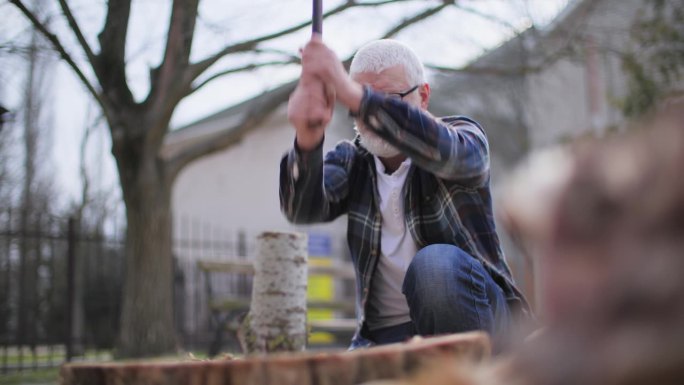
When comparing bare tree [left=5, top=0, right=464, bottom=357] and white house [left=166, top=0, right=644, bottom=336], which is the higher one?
white house [left=166, top=0, right=644, bottom=336]

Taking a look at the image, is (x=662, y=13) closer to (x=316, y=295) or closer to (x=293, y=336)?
(x=316, y=295)

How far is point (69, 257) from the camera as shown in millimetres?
8773

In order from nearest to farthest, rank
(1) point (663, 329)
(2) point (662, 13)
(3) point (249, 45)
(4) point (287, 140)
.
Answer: (1) point (663, 329) → (3) point (249, 45) → (2) point (662, 13) → (4) point (287, 140)

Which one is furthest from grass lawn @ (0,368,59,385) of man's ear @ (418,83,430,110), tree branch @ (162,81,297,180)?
man's ear @ (418,83,430,110)

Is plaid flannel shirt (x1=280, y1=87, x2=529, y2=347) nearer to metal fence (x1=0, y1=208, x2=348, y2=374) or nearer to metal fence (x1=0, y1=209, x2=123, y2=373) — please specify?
metal fence (x1=0, y1=208, x2=348, y2=374)

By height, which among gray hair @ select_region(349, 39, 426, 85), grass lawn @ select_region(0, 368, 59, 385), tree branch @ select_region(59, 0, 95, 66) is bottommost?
grass lawn @ select_region(0, 368, 59, 385)

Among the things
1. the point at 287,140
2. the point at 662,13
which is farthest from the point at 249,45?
the point at 287,140

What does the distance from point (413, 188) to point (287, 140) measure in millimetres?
21668

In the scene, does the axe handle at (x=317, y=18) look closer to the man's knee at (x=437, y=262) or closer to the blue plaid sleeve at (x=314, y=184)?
the blue plaid sleeve at (x=314, y=184)

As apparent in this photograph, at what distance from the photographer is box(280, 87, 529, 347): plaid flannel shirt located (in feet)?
5.57

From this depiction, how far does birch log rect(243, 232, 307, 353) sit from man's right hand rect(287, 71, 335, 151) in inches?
97.3

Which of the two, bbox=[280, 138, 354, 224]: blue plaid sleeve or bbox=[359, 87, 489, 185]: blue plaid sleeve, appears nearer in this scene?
bbox=[359, 87, 489, 185]: blue plaid sleeve

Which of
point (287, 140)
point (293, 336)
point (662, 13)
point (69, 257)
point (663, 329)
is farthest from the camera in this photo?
point (287, 140)

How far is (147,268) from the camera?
308 inches
